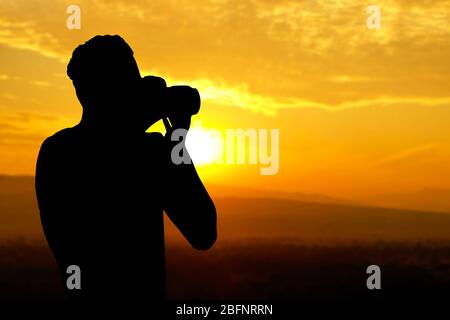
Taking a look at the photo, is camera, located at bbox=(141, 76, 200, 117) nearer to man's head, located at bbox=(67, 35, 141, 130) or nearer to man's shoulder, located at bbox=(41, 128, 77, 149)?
man's head, located at bbox=(67, 35, 141, 130)

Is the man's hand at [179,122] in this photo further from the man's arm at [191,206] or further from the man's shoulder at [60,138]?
the man's shoulder at [60,138]

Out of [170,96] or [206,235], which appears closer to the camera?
[206,235]

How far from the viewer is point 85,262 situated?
3.66m

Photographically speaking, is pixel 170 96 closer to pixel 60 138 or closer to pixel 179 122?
pixel 179 122

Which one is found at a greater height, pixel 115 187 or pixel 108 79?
pixel 108 79

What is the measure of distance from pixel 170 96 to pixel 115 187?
0.51m

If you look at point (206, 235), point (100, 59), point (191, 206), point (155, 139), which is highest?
point (100, 59)

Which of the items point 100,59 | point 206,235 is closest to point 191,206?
point 206,235

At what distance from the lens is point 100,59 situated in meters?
3.79

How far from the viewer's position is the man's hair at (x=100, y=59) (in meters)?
3.78

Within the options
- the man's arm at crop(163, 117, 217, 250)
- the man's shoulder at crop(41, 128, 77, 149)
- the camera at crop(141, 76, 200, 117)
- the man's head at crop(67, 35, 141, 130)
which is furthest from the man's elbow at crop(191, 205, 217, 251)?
the man's shoulder at crop(41, 128, 77, 149)

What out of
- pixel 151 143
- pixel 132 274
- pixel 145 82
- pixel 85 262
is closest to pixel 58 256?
pixel 85 262

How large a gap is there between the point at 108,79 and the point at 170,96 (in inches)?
12.0

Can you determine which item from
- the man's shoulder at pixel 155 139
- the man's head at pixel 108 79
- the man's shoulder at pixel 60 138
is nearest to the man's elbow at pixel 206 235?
the man's shoulder at pixel 155 139
